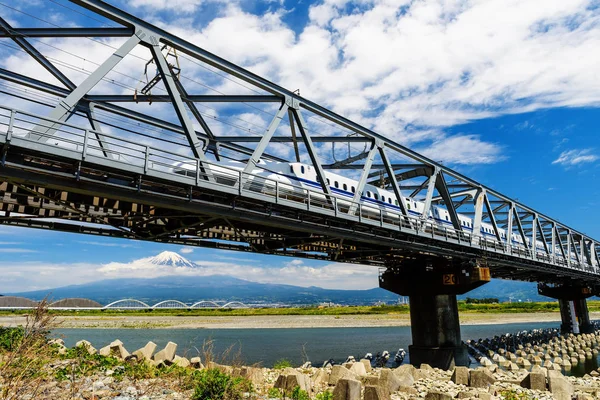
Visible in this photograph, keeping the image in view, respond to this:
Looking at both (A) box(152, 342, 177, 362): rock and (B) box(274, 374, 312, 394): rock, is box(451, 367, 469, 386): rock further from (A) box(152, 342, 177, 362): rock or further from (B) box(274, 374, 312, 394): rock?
(A) box(152, 342, 177, 362): rock

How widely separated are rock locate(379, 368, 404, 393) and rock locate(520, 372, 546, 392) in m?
5.68

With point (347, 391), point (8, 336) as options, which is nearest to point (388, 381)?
point (347, 391)

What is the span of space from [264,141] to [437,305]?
20.3 m

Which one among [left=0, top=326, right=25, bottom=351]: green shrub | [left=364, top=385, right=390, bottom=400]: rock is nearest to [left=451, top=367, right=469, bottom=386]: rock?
[left=364, top=385, right=390, bottom=400]: rock

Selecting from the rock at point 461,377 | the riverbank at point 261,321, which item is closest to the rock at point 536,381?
the rock at point 461,377

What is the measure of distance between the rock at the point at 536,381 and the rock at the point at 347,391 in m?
9.64

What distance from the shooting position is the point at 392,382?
16.4m

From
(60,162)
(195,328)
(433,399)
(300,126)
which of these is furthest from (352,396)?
(195,328)

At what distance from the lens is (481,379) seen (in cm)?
1861

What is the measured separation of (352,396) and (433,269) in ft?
71.8

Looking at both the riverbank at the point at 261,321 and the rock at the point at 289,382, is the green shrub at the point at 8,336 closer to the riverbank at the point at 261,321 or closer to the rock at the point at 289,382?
the rock at the point at 289,382

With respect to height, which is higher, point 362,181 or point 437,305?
point 362,181

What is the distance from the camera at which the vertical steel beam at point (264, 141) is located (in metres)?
17.4

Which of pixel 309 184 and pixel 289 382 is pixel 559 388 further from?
pixel 309 184
